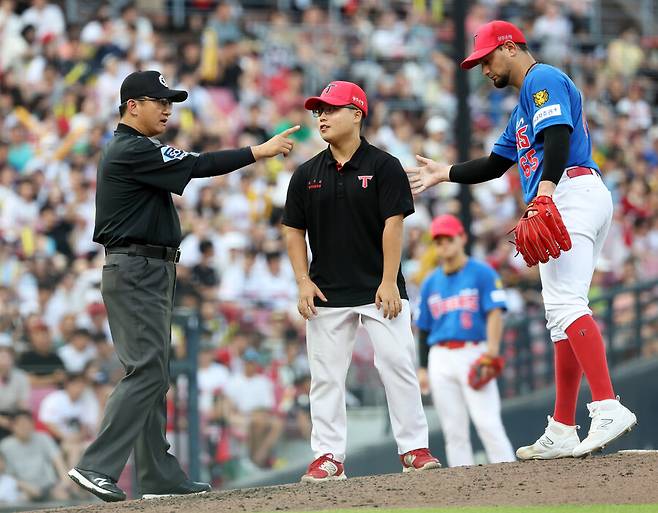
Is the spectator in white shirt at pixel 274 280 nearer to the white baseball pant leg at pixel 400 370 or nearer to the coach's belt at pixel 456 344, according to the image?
the coach's belt at pixel 456 344

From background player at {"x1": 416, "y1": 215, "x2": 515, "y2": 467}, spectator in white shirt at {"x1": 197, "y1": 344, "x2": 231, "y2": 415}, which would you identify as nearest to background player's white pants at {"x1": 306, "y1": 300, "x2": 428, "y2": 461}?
background player at {"x1": 416, "y1": 215, "x2": 515, "y2": 467}

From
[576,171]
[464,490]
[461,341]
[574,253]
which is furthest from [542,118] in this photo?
[461,341]

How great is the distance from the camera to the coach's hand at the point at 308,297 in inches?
266

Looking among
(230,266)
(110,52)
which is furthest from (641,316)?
(110,52)

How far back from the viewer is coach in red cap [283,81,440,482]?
6805 mm

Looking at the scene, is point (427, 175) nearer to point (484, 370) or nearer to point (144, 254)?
point (144, 254)

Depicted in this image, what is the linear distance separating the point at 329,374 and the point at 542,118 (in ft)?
5.67

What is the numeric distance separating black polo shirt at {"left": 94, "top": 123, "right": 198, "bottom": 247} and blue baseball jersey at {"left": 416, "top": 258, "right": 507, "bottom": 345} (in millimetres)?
3642

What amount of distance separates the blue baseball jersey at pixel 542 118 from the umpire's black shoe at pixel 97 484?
8.15 ft

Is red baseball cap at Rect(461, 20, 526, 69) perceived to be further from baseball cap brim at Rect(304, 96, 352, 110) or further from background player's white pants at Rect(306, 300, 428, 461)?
background player's white pants at Rect(306, 300, 428, 461)

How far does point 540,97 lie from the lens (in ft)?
20.7

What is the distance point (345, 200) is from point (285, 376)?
4.63m

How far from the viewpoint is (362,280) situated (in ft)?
22.4

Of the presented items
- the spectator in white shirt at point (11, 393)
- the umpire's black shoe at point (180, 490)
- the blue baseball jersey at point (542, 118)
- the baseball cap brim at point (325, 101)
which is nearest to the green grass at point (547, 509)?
the umpire's black shoe at point (180, 490)
